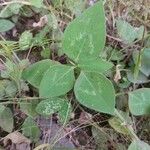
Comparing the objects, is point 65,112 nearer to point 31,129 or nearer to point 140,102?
point 31,129

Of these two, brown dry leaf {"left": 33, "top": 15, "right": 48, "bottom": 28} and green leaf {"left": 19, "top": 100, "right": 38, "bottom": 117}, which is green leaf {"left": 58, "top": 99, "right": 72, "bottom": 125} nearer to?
green leaf {"left": 19, "top": 100, "right": 38, "bottom": 117}

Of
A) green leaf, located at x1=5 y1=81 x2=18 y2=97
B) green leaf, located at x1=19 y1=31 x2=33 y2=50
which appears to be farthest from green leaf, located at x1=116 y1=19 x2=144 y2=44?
green leaf, located at x1=5 y1=81 x2=18 y2=97

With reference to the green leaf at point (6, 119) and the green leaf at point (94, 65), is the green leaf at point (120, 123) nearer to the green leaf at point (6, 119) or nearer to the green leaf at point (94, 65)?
the green leaf at point (94, 65)

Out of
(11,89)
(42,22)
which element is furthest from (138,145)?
(42,22)

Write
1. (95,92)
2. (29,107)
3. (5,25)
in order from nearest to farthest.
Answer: (95,92), (29,107), (5,25)

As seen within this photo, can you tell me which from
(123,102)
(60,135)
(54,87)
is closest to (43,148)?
(60,135)

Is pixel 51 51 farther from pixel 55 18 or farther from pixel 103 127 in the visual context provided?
pixel 103 127
